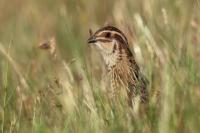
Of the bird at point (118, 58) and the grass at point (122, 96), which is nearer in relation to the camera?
the grass at point (122, 96)

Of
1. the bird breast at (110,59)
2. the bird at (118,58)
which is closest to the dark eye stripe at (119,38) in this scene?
the bird at (118,58)

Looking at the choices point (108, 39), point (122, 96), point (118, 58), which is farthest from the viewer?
point (108, 39)

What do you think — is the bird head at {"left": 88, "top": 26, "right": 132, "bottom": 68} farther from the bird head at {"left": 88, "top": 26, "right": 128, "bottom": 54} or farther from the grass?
the grass

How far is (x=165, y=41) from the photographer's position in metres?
7.19

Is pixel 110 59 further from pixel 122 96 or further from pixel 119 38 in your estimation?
pixel 122 96

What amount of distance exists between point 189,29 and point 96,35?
931mm

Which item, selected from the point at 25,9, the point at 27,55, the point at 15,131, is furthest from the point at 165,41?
the point at 25,9

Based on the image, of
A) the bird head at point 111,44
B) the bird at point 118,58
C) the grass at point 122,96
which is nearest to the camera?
the grass at point 122,96

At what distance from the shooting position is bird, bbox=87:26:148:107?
748 cm

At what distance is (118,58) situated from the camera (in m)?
7.85

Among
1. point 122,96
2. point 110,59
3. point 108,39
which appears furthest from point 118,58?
point 122,96

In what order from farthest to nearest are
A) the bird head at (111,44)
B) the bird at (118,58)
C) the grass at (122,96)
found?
the bird head at (111,44) < the bird at (118,58) < the grass at (122,96)

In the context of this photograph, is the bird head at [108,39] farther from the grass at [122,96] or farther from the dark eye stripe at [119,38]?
the grass at [122,96]

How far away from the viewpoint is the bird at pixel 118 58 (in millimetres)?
7477
